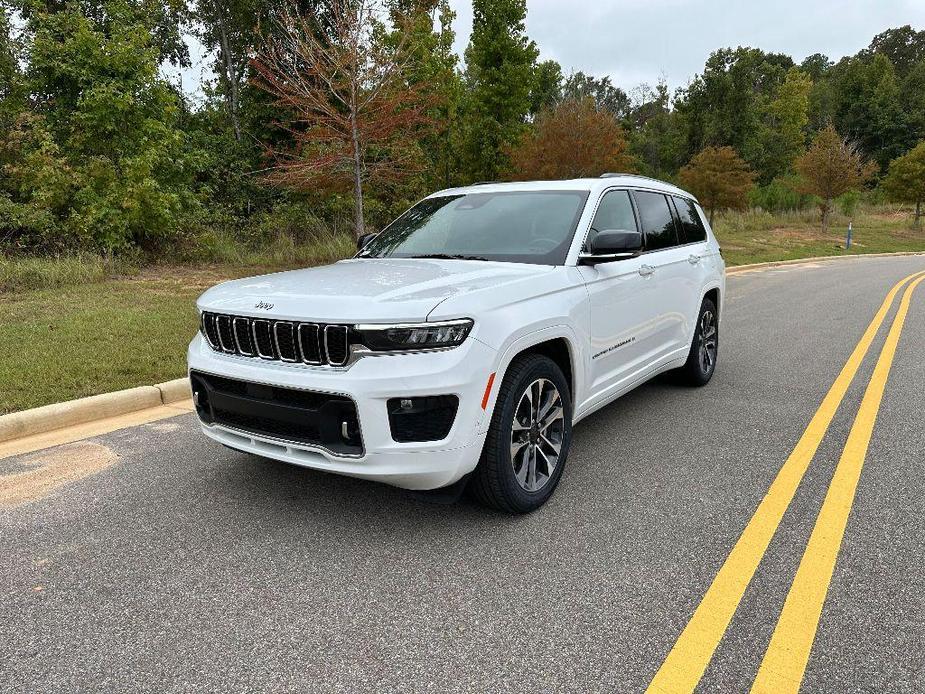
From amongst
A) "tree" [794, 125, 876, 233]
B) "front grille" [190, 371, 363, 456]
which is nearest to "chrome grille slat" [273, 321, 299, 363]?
"front grille" [190, 371, 363, 456]

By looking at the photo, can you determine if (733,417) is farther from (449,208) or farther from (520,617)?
(520,617)

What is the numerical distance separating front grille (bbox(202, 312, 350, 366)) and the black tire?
12.9 feet

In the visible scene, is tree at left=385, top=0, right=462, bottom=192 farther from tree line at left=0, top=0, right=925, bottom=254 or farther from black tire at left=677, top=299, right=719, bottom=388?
black tire at left=677, top=299, right=719, bottom=388

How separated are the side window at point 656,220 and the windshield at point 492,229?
2.95 feet

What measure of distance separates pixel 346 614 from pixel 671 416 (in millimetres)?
3524

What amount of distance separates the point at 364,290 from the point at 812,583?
246cm

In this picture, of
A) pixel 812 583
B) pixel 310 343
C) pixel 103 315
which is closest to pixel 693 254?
pixel 812 583

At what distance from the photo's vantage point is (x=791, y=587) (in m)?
2.92

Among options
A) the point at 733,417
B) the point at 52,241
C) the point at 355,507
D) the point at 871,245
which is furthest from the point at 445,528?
the point at 871,245

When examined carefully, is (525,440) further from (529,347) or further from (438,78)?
(438,78)

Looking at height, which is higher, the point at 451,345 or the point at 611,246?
the point at 611,246

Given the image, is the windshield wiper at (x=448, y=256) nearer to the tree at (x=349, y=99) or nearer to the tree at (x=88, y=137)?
the tree at (x=349, y=99)

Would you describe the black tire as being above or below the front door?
below

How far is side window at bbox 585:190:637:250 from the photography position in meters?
4.44
